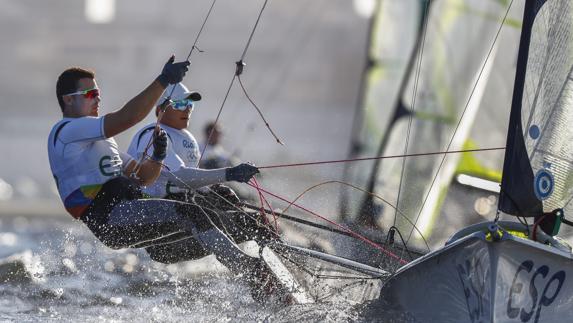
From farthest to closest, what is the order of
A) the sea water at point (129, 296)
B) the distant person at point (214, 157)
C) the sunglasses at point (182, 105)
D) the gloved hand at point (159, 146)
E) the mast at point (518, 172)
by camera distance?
the distant person at point (214, 157) → the sunglasses at point (182, 105) → the gloved hand at point (159, 146) → the sea water at point (129, 296) → the mast at point (518, 172)

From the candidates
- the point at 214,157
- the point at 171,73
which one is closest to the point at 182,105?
the point at 171,73

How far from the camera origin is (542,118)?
13.0 feet

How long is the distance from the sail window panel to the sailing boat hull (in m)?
0.33

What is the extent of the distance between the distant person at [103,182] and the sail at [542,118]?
1.23 metres

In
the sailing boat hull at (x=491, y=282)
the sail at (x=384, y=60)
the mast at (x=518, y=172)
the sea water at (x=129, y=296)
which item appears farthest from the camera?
the sail at (x=384, y=60)

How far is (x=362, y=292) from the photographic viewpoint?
4.18 meters

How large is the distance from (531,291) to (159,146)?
4.90 feet

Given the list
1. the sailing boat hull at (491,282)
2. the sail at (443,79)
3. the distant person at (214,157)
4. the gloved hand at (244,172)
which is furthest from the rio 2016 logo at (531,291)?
the sail at (443,79)

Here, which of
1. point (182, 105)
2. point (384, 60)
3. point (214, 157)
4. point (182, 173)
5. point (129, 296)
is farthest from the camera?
point (384, 60)

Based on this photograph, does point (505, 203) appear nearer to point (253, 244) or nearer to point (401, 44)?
point (253, 244)

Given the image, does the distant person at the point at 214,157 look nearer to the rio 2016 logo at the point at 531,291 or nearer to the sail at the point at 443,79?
the sail at the point at 443,79

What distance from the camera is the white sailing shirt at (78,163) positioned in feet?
13.9

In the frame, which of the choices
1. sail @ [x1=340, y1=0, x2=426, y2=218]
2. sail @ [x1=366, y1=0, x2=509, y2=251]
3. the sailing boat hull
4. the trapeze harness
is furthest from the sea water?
sail @ [x1=340, y1=0, x2=426, y2=218]

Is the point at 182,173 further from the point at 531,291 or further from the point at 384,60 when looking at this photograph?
the point at 384,60
